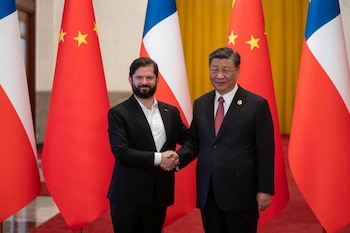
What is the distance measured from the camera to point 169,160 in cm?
252

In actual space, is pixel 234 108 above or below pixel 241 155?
above

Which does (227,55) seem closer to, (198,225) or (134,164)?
(134,164)

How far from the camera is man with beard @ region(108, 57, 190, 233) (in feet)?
8.37

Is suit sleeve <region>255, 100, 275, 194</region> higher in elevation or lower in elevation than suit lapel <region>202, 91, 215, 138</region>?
lower

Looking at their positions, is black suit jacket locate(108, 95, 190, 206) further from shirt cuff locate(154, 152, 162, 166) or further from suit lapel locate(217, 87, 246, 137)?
suit lapel locate(217, 87, 246, 137)

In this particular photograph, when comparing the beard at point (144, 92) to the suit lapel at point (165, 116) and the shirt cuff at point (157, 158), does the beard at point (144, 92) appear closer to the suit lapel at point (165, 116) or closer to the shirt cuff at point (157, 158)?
the suit lapel at point (165, 116)

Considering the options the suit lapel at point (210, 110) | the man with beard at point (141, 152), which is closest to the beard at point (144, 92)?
the man with beard at point (141, 152)

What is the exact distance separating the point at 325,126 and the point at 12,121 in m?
1.95

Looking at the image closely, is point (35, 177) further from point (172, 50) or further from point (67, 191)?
point (172, 50)

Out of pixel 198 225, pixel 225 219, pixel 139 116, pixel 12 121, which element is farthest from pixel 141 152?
pixel 198 225

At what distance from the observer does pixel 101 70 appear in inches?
135

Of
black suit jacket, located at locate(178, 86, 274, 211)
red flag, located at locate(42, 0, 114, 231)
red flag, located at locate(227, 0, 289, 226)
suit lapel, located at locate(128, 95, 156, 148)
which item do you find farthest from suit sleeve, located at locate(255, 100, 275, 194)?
red flag, located at locate(42, 0, 114, 231)

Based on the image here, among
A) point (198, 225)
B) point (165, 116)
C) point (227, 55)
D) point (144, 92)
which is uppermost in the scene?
point (227, 55)

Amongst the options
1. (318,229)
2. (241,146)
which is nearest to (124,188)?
(241,146)
